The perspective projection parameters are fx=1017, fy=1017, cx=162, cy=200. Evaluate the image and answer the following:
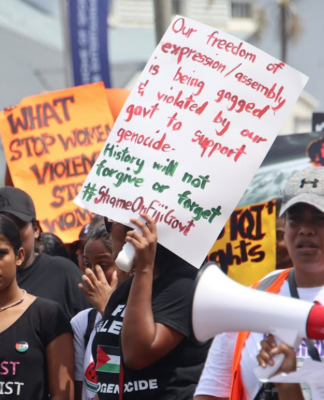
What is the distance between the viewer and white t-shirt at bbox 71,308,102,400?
13.7 feet

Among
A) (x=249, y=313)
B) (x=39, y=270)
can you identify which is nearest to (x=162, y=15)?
(x=39, y=270)

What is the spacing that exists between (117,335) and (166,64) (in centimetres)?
106

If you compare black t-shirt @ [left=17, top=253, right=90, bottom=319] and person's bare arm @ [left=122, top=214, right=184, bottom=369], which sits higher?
black t-shirt @ [left=17, top=253, right=90, bottom=319]

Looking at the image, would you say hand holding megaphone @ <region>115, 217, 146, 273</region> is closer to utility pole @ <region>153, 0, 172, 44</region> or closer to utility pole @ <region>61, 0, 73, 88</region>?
utility pole @ <region>153, 0, 172, 44</region>

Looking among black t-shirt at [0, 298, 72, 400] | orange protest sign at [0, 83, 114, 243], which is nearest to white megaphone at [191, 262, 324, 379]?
black t-shirt at [0, 298, 72, 400]

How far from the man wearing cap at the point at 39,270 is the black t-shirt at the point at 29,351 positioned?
0.72 metres

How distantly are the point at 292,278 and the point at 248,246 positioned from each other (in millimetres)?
2662

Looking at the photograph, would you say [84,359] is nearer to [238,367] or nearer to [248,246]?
[238,367]

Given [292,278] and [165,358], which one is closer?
[292,278]

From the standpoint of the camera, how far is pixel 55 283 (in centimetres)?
495

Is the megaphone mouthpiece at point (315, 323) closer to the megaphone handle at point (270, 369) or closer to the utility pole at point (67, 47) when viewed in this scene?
the megaphone handle at point (270, 369)

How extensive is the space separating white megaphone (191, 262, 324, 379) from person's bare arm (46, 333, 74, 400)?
4.55 feet

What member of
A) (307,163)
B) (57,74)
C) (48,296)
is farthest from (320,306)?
(57,74)

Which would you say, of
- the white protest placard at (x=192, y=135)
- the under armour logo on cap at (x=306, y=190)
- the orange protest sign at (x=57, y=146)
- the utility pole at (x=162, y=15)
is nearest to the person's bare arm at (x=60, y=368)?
the white protest placard at (x=192, y=135)
